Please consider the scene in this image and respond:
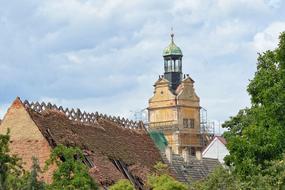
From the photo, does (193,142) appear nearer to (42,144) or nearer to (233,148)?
(42,144)

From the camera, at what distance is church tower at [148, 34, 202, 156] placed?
385ft

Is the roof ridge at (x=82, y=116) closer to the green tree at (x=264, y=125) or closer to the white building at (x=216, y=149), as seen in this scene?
the green tree at (x=264, y=125)

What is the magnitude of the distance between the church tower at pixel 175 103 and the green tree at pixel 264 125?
71.3m

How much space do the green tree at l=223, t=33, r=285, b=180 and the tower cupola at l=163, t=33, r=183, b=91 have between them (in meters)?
73.9

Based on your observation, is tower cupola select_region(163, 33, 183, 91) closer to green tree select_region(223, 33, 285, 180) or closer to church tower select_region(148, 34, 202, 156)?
church tower select_region(148, 34, 202, 156)

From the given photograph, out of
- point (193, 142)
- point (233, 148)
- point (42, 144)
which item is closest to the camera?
point (233, 148)

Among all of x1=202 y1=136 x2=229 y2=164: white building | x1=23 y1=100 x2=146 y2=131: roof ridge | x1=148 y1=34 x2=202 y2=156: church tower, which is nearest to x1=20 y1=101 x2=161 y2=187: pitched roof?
x1=23 y1=100 x2=146 y2=131: roof ridge

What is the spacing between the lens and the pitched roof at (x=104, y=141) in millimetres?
53188

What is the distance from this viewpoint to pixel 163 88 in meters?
119

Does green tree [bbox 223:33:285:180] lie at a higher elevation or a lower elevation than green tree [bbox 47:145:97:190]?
higher

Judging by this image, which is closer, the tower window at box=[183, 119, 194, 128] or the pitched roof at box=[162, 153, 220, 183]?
the pitched roof at box=[162, 153, 220, 183]

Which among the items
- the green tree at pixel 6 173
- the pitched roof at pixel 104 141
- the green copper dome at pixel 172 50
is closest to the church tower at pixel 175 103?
the green copper dome at pixel 172 50

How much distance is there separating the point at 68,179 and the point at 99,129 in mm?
18109

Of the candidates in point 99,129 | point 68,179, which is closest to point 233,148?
point 68,179
